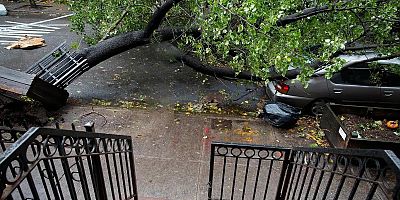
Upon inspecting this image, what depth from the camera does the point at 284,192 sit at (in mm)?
3756

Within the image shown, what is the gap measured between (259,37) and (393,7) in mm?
2625

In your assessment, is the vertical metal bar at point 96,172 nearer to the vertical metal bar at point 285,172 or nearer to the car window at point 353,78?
the vertical metal bar at point 285,172

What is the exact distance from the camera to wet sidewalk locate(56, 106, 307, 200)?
5156 millimetres

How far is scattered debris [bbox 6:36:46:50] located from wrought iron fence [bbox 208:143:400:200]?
913 cm

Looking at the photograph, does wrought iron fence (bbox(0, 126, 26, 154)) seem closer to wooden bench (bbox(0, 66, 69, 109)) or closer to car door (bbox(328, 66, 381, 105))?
wooden bench (bbox(0, 66, 69, 109))

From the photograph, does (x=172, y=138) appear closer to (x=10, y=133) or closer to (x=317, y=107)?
(x=317, y=107)

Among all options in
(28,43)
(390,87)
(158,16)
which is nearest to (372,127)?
(390,87)

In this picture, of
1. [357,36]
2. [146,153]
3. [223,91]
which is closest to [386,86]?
[357,36]

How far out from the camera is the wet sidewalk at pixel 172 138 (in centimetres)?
516

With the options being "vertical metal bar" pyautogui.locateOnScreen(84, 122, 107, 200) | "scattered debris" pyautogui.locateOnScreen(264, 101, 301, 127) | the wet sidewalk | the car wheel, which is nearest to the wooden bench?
the wet sidewalk

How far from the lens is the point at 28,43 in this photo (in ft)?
37.9

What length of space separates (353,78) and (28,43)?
11.0 metres

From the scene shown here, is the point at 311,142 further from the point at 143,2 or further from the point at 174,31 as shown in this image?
the point at 143,2

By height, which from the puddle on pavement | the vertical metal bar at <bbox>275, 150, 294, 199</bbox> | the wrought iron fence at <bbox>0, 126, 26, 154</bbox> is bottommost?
the puddle on pavement
